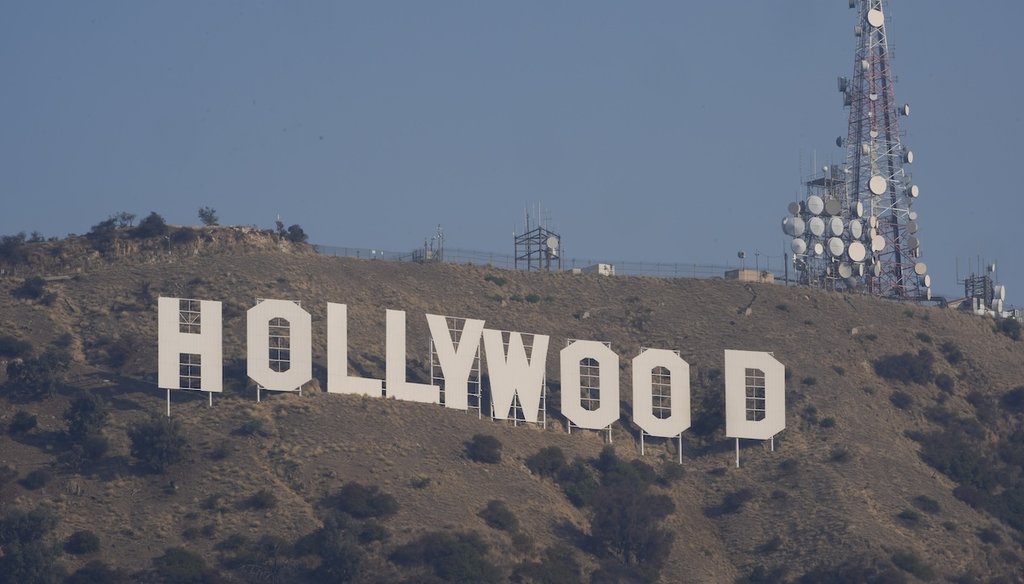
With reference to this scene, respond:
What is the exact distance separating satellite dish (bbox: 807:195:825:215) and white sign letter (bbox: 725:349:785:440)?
23791 millimetres

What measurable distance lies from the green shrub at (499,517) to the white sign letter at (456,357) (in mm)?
8926

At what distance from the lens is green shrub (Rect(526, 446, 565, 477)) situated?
9369 centimetres

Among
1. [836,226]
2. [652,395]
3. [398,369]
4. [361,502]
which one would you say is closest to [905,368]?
[836,226]

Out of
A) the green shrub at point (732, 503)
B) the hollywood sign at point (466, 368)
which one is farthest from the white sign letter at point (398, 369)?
the green shrub at point (732, 503)

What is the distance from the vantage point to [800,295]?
391 ft

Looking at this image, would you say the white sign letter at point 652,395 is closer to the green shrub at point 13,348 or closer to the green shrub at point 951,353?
the green shrub at point 951,353

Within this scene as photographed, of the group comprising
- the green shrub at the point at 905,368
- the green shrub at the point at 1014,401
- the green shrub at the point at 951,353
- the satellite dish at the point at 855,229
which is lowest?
the green shrub at the point at 1014,401

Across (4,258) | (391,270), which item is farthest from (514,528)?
(4,258)

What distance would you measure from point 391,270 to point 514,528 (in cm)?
3143

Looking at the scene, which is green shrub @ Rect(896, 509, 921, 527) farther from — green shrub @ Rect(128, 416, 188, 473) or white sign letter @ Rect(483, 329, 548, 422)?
green shrub @ Rect(128, 416, 188, 473)

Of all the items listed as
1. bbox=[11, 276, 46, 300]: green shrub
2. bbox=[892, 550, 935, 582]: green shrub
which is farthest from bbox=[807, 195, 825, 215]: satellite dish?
bbox=[11, 276, 46, 300]: green shrub

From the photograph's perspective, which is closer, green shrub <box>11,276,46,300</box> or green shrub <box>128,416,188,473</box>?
green shrub <box>128,416,188,473</box>

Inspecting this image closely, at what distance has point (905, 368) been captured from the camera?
111562mm

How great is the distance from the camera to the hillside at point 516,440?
8388 cm
